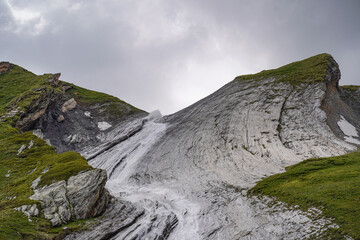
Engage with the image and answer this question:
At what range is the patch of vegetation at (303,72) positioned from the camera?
65188 millimetres

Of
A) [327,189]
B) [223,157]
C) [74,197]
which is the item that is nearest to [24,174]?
[74,197]

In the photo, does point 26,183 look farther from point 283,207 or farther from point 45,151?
point 283,207

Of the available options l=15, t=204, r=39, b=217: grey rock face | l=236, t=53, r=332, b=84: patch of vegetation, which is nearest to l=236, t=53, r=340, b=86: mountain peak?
l=236, t=53, r=332, b=84: patch of vegetation

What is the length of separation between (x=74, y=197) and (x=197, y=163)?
25.8 meters

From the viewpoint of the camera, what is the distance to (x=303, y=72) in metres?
69.8

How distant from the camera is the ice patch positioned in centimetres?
4717

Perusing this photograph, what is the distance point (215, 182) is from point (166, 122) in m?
38.2

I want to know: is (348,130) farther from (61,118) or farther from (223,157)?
(61,118)

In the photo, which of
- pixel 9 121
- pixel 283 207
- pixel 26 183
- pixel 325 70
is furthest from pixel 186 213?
pixel 325 70

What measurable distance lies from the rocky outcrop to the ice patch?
150 feet

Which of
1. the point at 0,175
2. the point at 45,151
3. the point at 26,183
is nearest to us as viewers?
the point at 26,183

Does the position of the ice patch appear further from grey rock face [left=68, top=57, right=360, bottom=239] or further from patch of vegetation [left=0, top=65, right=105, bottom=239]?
patch of vegetation [left=0, top=65, right=105, bottom=239]

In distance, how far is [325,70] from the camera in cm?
6669

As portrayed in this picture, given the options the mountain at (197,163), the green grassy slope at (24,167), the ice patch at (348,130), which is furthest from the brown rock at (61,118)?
→ the ice patch at (348,130)
